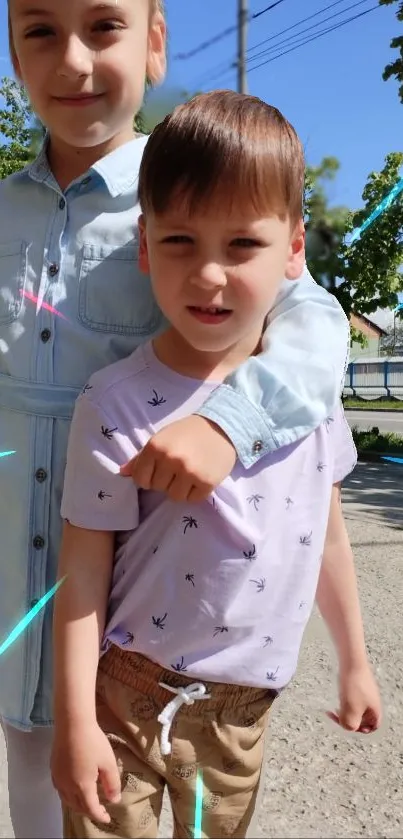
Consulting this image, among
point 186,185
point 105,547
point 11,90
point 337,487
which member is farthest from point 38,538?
point 11,90

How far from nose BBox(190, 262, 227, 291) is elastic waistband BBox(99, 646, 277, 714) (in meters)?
0.47

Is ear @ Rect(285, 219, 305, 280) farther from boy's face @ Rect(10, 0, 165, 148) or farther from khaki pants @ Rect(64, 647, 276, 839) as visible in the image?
khaki pants @ Rect(64, 647, 276, 839)

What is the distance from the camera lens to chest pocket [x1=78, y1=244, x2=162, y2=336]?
1108 mm

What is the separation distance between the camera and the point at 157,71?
1143mm

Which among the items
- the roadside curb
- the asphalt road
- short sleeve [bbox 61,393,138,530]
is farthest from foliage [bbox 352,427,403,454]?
short sleeve [bbox 61,393,138,530]

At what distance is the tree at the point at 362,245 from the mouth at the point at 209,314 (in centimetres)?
25

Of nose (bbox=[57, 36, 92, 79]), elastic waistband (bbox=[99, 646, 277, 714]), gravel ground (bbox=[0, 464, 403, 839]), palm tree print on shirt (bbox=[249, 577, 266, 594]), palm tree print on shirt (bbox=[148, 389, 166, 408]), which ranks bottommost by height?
gravel ground (bbox=[0, 464, 403, 839])

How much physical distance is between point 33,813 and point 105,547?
1.77ft

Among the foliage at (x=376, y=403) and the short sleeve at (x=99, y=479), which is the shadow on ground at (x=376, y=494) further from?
the foliage at (x=376, y=403)

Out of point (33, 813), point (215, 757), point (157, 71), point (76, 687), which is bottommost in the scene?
point (33, 813)

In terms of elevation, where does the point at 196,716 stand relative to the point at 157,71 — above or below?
below

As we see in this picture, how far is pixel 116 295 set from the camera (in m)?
1.11

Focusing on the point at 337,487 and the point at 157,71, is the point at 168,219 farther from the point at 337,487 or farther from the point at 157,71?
the point at 337,487

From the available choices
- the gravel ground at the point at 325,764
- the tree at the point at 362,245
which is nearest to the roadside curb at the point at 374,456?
the tree at the point at 362,245
